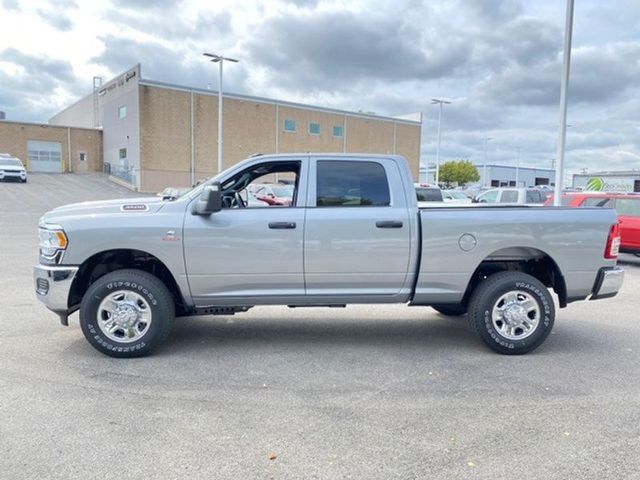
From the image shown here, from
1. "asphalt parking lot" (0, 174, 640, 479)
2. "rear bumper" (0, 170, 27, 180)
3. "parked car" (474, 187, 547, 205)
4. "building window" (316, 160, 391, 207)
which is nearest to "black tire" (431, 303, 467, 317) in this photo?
"asphalt parking lot" (0, 174, 640, 479)

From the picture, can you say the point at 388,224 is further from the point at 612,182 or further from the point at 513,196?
the point at 612,182

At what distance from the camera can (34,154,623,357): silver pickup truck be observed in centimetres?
483

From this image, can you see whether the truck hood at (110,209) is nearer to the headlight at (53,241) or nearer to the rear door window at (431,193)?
the headlight at (53,241)

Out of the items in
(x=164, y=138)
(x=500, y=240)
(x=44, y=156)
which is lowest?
(x=500, y=240)

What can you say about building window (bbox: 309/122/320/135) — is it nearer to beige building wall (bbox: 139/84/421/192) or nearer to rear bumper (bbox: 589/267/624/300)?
beige building wall (bbox: 139/84/421/192)

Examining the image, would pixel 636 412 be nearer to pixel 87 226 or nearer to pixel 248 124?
pixel 87 226

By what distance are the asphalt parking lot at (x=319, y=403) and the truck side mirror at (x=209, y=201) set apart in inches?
57.3

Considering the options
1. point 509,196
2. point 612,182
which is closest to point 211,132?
point 509,196

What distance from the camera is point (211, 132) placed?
1719 inches

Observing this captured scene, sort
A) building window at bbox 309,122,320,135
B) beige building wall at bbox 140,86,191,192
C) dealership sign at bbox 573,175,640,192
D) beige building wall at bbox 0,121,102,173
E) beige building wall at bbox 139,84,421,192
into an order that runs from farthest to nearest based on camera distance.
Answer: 1. dealership sign at bbox 573,175,640,192
2. building window at bbox 309,122,320,135
3. beige building wall at bbox 0,121,102,173
4. beige building wall at bbox 139,84,421,192
5. beige building wall at bbox 140,86,191,192

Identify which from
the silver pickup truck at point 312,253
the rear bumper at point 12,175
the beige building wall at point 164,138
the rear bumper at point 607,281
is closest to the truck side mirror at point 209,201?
the silver pickup truck at point 312,253

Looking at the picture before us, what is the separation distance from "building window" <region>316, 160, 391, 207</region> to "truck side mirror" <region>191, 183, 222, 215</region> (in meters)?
0.98

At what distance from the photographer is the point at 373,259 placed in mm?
5008

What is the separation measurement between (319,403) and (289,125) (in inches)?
1829
